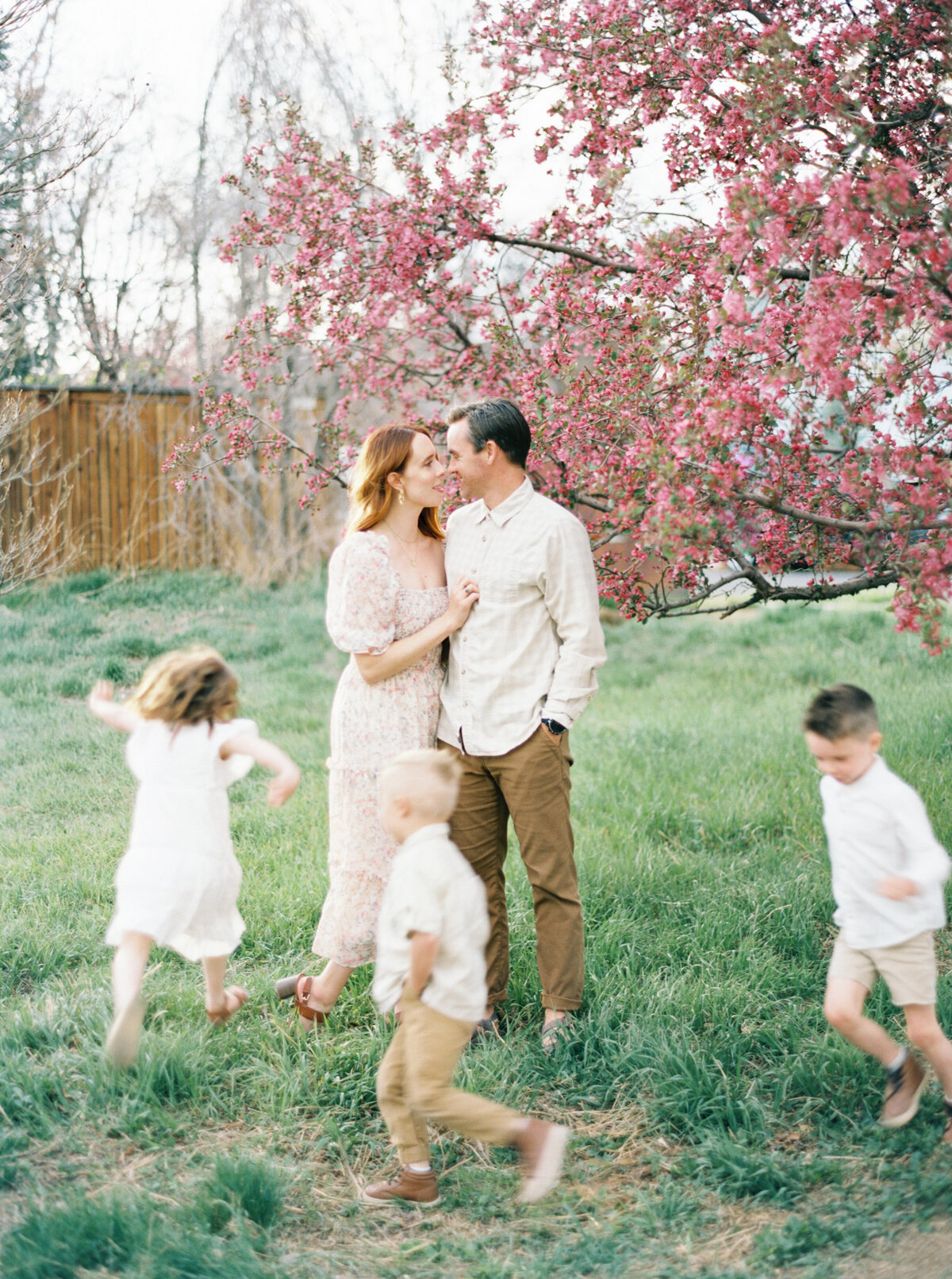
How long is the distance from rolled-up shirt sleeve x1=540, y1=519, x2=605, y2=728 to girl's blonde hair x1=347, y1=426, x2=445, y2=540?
0.54 metres

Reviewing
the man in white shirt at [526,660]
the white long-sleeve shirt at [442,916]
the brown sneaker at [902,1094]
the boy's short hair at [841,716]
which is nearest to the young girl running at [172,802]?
the white long-sleeve shirt at [442,916]

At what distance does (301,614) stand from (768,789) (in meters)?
6.15

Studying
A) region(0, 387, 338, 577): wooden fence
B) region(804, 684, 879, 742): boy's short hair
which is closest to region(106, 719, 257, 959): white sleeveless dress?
region(804, 684, 879, 742): boy's short hair

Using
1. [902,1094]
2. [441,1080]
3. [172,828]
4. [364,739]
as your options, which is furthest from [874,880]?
[172,828]

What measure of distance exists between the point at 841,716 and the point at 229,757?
5.33 ft

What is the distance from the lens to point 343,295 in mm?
5008

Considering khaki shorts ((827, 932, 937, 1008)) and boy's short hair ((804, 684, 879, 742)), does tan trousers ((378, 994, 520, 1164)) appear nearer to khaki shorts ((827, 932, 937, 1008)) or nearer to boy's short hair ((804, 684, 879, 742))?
khaki shorts ((827, 932, 937, 1008))

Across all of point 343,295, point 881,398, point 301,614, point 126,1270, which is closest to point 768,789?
point 881,398

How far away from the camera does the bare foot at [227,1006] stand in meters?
3.41

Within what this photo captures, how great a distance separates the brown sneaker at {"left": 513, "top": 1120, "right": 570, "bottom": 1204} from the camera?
8.63 feet

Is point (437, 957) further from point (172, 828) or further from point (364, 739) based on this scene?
point (364, 739)

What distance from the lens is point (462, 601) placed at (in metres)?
3.49

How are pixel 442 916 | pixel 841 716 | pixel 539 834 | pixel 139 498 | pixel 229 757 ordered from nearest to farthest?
pixel 442 916 → pixel 841 716 → pixel 229 757 → pixel 539 834 → pixel 139 498

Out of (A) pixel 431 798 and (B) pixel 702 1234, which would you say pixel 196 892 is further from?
(B) pixel 702 1234
